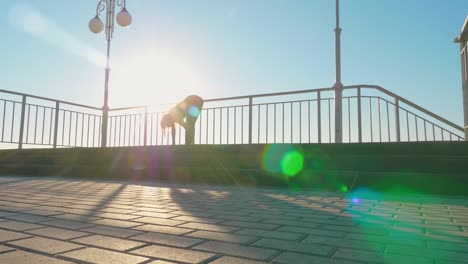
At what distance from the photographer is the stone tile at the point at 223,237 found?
2182mm

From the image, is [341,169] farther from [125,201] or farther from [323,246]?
[323,246]

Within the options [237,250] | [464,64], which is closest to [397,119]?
[464,64]

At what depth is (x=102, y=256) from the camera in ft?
5.77

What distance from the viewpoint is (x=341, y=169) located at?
5.63 m

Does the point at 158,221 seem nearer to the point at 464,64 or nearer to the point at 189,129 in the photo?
the point at 464,64

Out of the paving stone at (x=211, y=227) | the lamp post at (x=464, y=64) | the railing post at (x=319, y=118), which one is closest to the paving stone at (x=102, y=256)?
the paving stone at (x=211, y=227)

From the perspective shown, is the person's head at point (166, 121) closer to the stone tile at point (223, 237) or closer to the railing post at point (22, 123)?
the railing post at point (22, 123)

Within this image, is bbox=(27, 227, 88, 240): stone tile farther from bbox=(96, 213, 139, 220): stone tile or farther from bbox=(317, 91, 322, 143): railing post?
bbox=(317, 91, 322, 143): railing post

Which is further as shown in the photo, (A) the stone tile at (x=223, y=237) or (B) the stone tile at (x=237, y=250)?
(A) the stone tile at (x=223, y=237)

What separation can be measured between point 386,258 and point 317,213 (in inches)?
58.9

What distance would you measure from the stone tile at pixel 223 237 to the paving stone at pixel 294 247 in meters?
0.09

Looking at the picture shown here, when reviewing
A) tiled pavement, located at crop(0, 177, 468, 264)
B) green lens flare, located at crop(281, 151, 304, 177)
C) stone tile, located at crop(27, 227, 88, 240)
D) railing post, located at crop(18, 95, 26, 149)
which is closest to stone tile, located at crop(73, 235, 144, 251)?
tiled pavement, located at crop(0, 177, 468, 264)

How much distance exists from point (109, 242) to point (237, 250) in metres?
0.72

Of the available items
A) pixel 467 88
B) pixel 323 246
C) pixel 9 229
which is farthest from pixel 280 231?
pixel 467 88
